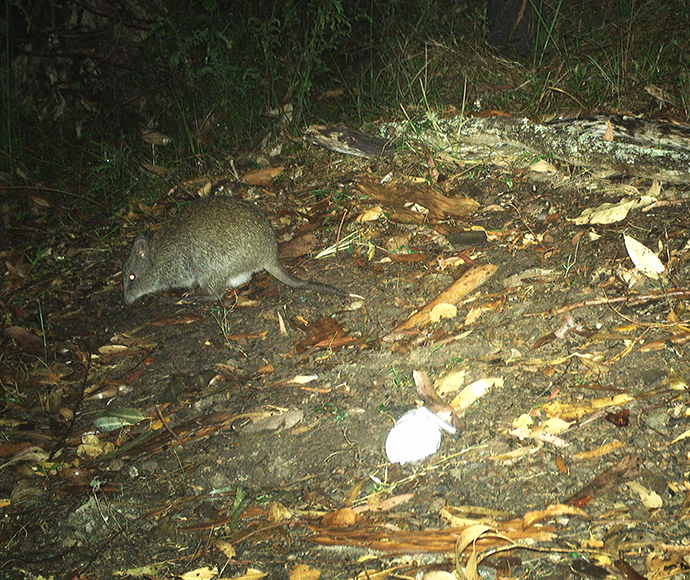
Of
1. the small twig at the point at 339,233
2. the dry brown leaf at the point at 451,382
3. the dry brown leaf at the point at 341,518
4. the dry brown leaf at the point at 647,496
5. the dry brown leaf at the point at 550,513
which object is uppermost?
the dry brown leaf at the point at 647,496

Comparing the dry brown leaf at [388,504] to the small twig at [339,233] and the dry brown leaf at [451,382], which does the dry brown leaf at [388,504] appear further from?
the small twig at [339,233]

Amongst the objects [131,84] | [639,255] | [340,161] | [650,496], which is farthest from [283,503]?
[131,84]

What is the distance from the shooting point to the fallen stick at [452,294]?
130 inches

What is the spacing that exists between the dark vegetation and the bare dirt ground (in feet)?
0.05

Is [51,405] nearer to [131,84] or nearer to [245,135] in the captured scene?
[245,135]

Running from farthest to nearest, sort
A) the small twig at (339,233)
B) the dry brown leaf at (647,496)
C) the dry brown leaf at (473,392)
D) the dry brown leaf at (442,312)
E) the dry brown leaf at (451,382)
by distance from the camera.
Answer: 1. the small twig at (339,233)
2. the dry brown leaf at (442,312)
3. the dry brown leaf at (451,382)
4. the dry brown leaf at (473,392)
5. the dry brown leaf at (647,496)

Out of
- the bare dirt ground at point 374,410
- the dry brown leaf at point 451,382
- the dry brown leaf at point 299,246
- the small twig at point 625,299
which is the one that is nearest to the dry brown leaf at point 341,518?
the bare dirt ground at point 374,410

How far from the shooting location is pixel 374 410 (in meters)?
2.76

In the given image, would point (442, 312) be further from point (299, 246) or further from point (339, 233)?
point (299, 246)

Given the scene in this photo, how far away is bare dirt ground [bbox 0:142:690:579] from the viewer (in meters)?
2.12

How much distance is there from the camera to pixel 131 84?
6.84m

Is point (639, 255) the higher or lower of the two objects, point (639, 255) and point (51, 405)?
the higher

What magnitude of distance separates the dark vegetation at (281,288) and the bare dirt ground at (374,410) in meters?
0.02

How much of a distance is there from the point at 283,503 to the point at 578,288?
1.85 meters
